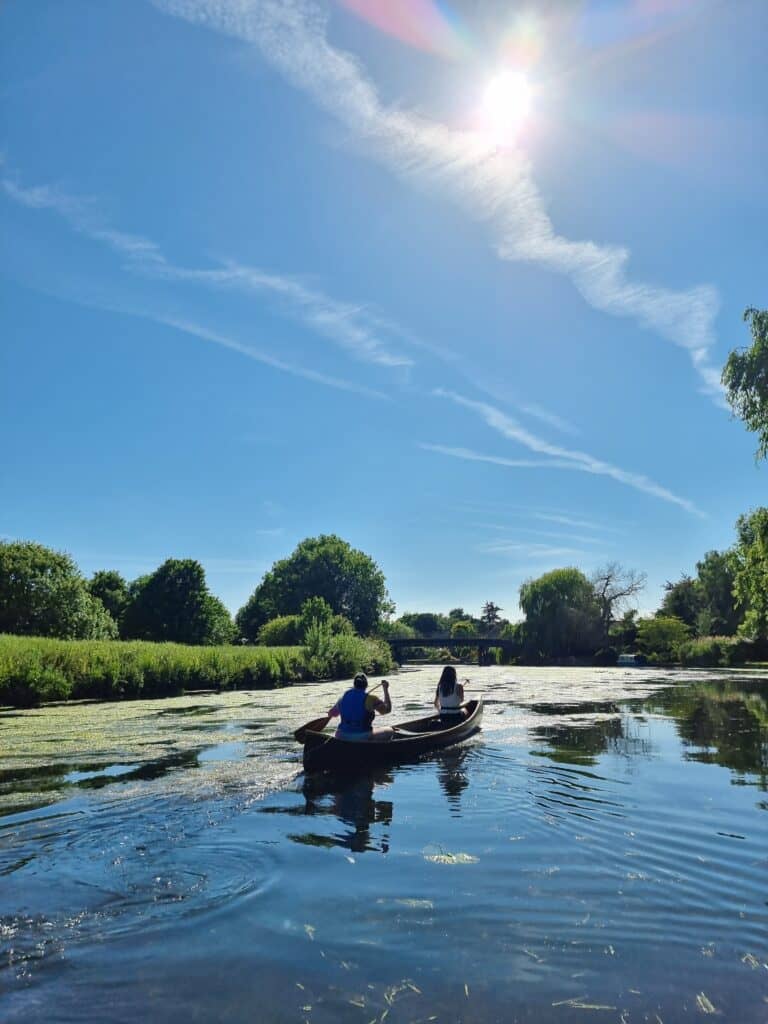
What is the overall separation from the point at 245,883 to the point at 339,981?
6.31ft

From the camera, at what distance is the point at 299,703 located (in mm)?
23547

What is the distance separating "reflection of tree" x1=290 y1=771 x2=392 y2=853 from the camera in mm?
7102

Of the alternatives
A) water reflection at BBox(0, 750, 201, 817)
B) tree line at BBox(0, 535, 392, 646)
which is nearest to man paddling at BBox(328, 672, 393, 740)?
water reflection at BBox(0, 750, 201, 817)

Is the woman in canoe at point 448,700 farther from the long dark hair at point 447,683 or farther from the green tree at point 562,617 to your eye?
the green tree at point 562,617

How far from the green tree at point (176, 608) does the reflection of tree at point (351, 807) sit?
5482cm

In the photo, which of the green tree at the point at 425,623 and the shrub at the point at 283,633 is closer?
the shrub at the point at 283,633

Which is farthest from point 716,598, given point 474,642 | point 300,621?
point 300,621

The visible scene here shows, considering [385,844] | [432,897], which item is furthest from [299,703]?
[432,897]

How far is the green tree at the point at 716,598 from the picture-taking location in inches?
2672

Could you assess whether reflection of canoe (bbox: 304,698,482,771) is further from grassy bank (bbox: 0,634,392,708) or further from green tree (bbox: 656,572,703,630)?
green tree (bbox: 656,572,703,630)

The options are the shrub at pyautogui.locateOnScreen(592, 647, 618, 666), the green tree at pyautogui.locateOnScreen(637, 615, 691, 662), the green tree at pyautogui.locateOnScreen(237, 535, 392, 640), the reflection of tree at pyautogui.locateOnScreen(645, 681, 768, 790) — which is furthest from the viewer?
the green tree at pyautogui.locateOnScreen(237, 535, 392, 640)

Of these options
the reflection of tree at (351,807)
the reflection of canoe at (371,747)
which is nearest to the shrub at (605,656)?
the reflection of canoe at (371,747)

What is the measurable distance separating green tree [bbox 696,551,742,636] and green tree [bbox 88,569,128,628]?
6160 cm

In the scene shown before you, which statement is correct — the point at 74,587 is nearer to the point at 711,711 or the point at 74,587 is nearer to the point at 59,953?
the point at 711,711
